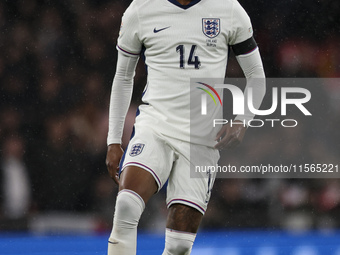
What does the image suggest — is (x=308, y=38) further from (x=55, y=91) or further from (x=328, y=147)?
(x=55, y=91)

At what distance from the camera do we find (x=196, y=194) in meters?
3.11

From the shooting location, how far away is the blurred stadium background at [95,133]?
556cm

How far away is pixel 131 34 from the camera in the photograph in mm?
3262

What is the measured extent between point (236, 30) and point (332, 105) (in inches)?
114

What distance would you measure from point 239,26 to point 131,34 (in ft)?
1.65

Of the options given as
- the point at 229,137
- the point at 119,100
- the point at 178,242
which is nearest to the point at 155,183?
the point at 178,242

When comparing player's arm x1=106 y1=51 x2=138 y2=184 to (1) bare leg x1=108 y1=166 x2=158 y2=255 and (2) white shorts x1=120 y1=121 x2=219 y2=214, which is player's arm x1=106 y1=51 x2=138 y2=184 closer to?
(2) white shorts x1=120 y1=121 x2=219 y2=214

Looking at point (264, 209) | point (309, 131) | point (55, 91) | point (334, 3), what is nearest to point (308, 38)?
point (334, 3)

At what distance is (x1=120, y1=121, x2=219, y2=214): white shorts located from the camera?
119 inches

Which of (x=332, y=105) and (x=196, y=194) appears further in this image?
(x=332, y=105)

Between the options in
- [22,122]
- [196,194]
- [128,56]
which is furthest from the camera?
[22,122]

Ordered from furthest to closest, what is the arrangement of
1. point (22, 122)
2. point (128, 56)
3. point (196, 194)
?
point (22, 122)
point (128, 56)
point (196, 194)

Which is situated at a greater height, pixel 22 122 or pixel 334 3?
pixel 334 3

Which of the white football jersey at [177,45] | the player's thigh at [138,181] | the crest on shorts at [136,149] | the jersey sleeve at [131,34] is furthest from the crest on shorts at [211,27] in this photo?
the player's thigh at [138,181]
